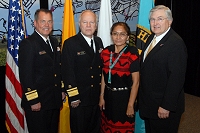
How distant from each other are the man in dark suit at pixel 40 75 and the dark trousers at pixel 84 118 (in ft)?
0.62

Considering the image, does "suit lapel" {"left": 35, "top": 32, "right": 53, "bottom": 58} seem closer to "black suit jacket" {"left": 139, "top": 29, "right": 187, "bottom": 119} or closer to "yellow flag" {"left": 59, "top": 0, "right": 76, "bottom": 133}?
"yellow flag" {"left": 59, "top": 0, "right": 76, "bottom": 133}

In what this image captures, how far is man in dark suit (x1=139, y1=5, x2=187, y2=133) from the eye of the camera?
6.60 feet

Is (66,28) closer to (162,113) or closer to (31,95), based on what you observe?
(31,95)

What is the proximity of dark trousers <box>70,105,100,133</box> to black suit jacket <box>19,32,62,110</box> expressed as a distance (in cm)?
19

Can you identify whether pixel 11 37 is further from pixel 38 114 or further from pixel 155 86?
pixel 155 86

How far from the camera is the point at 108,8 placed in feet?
10.6

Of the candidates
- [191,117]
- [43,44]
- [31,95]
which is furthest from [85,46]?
[191,117]

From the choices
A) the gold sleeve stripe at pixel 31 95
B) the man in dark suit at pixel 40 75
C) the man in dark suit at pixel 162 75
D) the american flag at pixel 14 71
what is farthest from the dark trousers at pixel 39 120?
the man in dark suit at pixel 162 75

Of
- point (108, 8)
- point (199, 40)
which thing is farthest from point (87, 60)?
point (199, 40)

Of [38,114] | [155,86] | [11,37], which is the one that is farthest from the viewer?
[11,37]

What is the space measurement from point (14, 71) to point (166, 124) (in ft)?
5.42

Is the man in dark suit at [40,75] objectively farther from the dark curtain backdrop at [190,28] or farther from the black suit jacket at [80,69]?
the dark curtain backdrop at [190,28]

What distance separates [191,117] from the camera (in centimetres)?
411

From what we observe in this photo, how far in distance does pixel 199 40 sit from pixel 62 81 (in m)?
3.43
